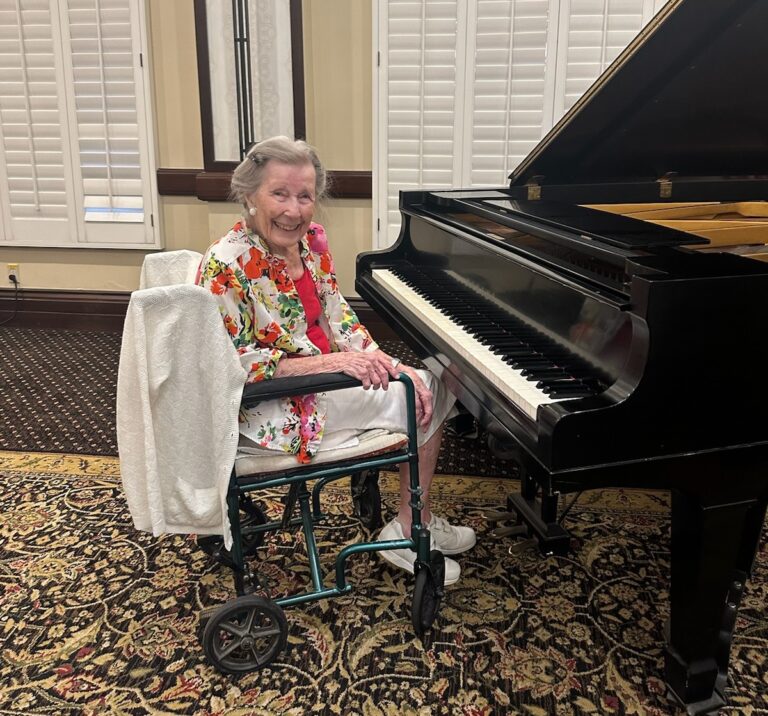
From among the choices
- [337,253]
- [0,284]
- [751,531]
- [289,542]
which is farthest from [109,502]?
[0,284]

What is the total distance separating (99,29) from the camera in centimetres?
410

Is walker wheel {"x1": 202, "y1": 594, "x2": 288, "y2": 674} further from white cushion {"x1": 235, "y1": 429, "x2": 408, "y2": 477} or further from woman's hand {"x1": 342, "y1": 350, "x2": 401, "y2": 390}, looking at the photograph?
woman's hand {"x1": 342, "y1": 350, "x2": 401, "y2": 390}

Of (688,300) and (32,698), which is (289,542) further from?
(688,300)

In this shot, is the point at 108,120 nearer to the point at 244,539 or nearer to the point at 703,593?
the point at 244,539

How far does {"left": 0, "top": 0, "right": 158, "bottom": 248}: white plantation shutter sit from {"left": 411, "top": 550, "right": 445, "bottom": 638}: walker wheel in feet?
10.6

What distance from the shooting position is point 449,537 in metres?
2.15

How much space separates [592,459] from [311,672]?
0.89 metres

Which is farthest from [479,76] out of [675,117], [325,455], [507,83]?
[325,455]

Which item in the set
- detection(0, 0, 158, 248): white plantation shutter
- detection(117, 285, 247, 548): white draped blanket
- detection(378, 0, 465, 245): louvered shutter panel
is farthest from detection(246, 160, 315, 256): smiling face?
detection(0, 0, 158, 248): white plantation shutter

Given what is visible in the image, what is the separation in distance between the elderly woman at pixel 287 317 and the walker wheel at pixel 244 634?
37cm

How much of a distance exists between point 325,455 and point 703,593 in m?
0.87

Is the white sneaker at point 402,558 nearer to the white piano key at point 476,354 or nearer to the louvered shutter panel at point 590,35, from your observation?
the white piano key at point 476,354

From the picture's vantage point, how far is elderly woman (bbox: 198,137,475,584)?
1674 millimetres

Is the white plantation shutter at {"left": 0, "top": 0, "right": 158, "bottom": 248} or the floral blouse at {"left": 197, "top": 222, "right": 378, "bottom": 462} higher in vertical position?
the white plantation shutter at {"left": 0, "top": 0, "right": 158, "bottom": 248}
